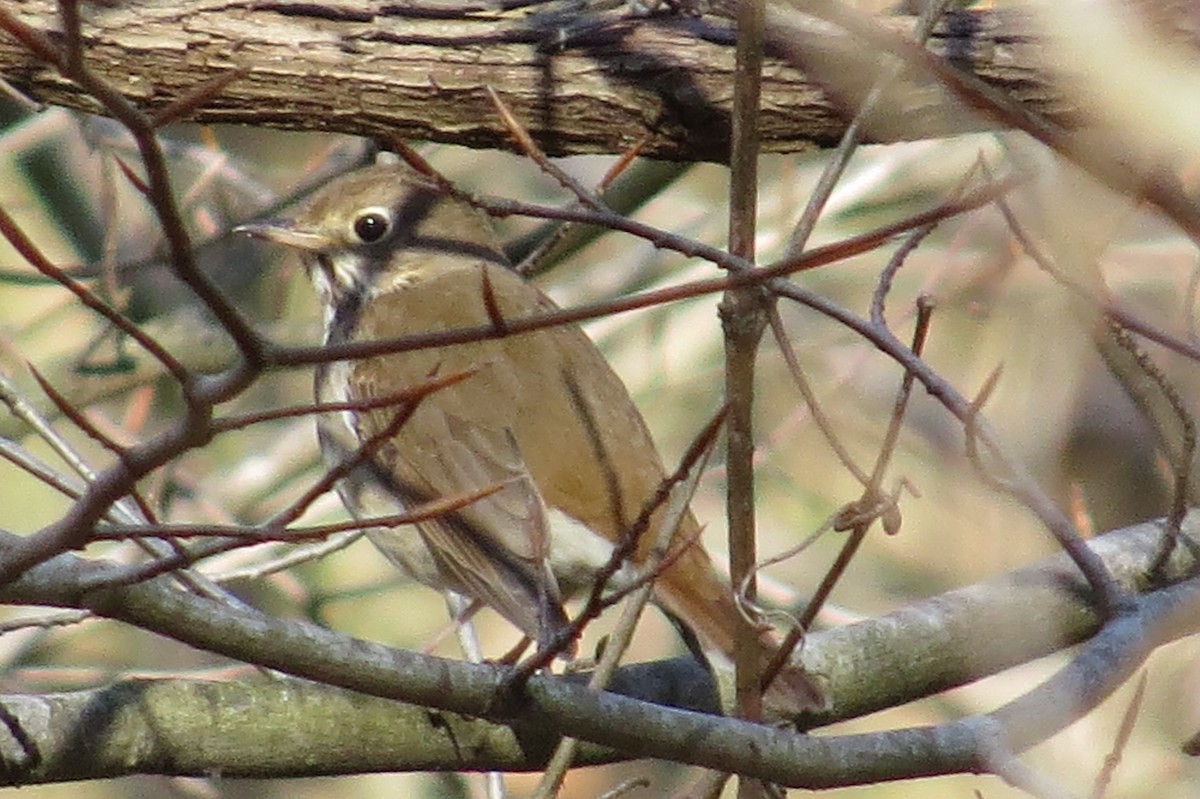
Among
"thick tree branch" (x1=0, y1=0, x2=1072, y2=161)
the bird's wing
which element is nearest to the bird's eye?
"thick tree branch" (x1=0, y1=0, x2=1072, y2=161)

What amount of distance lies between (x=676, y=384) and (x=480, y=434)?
7.57 ft

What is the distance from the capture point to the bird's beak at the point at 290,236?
16.2ft

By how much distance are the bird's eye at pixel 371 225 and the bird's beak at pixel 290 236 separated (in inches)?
3.8

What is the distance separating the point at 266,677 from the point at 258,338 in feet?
5.77

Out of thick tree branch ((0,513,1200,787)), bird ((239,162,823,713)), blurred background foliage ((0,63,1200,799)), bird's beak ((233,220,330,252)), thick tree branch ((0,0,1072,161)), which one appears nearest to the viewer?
thick tree branch ((0,513,1200,787))

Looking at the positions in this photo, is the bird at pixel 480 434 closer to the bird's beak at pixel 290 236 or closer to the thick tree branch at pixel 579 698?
the bird's beak at pixel 290 236

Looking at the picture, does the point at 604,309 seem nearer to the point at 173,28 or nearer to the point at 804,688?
A: the point at 804,688

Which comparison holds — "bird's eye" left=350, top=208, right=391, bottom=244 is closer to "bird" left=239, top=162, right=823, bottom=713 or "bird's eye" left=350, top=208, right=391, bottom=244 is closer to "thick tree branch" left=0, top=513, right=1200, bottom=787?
"bird" left=239, top=162, right=823, bottom=713

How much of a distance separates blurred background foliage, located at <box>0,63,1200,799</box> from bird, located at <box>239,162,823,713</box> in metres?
0.63

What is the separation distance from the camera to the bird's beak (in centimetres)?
493

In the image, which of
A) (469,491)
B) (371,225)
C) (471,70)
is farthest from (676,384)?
(469,491)

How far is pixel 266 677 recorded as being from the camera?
361cm

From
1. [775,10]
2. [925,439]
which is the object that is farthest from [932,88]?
[925,439]

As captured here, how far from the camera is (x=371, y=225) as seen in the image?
5.03 metres
